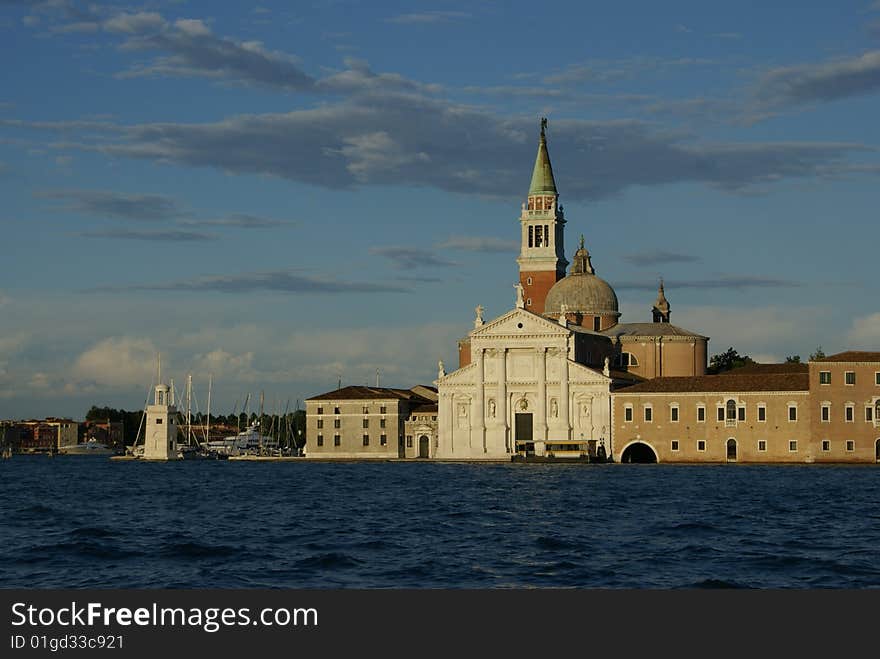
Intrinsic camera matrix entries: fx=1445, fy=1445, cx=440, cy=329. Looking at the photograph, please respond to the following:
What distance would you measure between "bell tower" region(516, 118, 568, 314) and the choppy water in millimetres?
51783

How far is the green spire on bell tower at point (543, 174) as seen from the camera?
382 feet

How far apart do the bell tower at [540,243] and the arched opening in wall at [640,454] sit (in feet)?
74.2

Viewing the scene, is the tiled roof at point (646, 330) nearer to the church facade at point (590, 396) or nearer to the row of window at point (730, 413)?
the church facade at point (590, 396)

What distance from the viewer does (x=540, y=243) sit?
380 ft

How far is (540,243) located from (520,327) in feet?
66.5

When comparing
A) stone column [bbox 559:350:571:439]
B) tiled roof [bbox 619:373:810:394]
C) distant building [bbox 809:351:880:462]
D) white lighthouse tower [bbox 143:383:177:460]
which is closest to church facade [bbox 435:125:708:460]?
stone column [bbox 559:350:571:439]

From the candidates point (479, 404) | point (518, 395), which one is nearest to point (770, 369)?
point (518, 395)

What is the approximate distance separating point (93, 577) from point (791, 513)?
23.1 metres

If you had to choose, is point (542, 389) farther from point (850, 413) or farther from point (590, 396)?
point (850, 413)

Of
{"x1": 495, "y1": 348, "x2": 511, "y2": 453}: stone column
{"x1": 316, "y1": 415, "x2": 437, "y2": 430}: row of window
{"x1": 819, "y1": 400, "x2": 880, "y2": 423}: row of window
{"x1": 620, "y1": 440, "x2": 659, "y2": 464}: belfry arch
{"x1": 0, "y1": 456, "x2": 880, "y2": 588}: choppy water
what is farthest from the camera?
{"x1": 316, "y1": 415, "x2": 437, "y2": 430}: row of window

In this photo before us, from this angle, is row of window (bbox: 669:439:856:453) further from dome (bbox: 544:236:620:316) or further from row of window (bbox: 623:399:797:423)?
dome (bbox: 544:236:620:316)

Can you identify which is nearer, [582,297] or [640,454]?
[640,454]

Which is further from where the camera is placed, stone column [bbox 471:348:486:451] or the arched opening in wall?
stone column [bbox 471:348:486:451]

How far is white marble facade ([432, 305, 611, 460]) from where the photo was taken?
3723 inches
